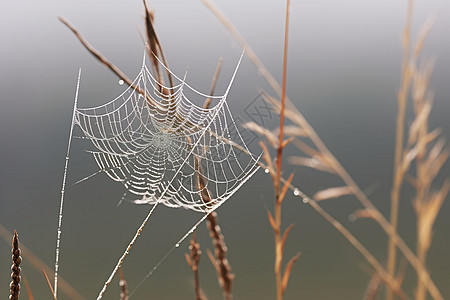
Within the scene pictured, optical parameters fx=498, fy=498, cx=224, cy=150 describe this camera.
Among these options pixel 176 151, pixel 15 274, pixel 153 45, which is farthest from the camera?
pixel 176 151

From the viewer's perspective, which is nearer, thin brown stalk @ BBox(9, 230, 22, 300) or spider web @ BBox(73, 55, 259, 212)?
thin brown stalk @ BBox(9, 230, 22, 300)

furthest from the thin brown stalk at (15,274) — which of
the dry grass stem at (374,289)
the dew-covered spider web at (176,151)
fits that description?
the dry grass stem at (374,289)

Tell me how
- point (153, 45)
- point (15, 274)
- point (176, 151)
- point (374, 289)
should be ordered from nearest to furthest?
1. point (15, 274)
2. point (153, 45)
3. point (374, 289)
4. point (176, 151)

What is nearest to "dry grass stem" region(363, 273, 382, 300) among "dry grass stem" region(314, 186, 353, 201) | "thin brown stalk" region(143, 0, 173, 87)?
"dry grass stem" region(314, 186, 353, 201)

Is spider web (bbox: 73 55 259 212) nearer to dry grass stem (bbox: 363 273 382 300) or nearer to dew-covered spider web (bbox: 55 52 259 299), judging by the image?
dew-covered spider web (bbox: 55 52 259 299)

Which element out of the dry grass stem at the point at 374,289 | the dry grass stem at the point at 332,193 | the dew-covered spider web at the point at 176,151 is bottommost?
the dry grass stem at the point at 374,289

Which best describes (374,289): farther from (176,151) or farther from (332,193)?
(176,151)

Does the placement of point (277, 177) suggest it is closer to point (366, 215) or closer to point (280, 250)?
point (280, 250)

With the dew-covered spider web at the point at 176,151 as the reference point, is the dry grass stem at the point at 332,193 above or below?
below

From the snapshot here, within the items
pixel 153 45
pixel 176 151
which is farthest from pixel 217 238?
pixel 176 151

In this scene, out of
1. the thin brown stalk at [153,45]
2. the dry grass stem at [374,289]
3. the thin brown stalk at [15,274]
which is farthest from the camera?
the dry grass stem at [374,289]

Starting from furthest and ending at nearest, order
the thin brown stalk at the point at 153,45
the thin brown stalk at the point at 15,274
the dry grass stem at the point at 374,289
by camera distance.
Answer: the dry grass stem at the point at 374,289 < the thin brown stalk at the point at 153,45 < the thin brown stalk at the point at 15,274

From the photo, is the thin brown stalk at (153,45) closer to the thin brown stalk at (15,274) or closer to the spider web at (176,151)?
the spider web at (176,151)
